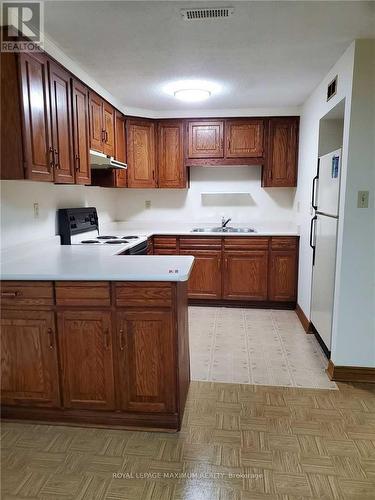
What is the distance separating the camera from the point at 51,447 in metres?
1.94

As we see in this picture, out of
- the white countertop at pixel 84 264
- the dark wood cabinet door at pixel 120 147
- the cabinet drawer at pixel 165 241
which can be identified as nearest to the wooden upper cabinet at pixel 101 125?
the dark wood cabinet door at pixel 120 147

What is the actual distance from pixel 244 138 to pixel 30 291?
3180mm

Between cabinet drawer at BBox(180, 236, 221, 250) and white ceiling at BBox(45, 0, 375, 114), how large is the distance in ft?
5.49

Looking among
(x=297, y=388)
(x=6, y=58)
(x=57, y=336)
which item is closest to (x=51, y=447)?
(x=57, y=336)

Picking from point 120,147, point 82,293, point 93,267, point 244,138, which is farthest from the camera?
point 244,138

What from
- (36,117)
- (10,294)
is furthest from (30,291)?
(36,117)

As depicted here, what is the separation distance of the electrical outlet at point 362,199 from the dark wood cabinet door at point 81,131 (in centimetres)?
209

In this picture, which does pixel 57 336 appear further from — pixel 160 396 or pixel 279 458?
pixel 279 458

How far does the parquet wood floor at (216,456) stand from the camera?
165 centimetres

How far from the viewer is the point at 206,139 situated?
4316 millimetres

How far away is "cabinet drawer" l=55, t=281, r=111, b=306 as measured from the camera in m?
1.98

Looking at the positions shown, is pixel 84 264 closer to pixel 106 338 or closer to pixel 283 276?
pixel 106 338

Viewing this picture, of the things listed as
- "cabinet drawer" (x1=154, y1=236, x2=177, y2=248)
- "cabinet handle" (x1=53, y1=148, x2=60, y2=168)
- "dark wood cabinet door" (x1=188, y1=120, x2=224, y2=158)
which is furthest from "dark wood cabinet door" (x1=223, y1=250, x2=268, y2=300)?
"cabinet handle" (x1=53, y1=148, x2=60, y2=168)

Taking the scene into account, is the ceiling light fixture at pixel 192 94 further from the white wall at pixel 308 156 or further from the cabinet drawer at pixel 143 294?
the cabinet drawer at pixel 143 294
